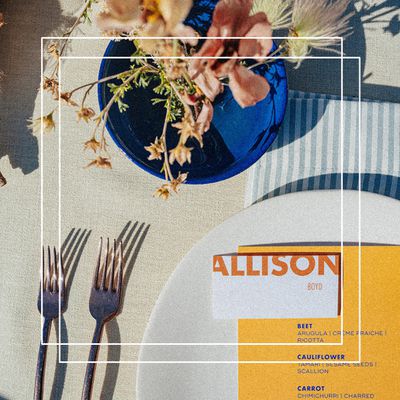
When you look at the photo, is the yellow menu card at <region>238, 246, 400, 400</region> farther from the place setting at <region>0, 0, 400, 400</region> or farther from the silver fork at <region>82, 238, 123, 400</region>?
the silver fork at <region>82, 238, 123, 400</region>

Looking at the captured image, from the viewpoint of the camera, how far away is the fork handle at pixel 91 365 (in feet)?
1.93

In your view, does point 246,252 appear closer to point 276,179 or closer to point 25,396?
point 276,179

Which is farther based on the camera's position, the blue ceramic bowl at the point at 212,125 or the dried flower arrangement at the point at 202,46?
the blue ceramic bowl at the point at 212,125

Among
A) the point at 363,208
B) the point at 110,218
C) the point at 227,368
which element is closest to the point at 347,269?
the point at 363,208

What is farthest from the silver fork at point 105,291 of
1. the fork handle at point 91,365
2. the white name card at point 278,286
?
the white name card at point 278,286

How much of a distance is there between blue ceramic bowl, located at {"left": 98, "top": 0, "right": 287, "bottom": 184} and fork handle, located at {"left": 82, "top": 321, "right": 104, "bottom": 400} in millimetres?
204

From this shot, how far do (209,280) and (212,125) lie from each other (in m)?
0.18

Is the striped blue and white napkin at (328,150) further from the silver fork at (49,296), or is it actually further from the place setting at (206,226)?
the silver fork at (49,296)

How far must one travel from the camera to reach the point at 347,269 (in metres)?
0.58

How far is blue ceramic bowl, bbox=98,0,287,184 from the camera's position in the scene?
0.55m

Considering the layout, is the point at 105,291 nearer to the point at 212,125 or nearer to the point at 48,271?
the point at 48,271

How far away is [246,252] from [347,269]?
120 millimetres

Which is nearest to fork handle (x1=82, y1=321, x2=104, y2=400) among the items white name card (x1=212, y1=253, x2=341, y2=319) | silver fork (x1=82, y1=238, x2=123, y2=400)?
silver fork (x1=82, y1=238, x2=123, y2=400)

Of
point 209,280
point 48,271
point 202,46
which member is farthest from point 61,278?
point 202,46
